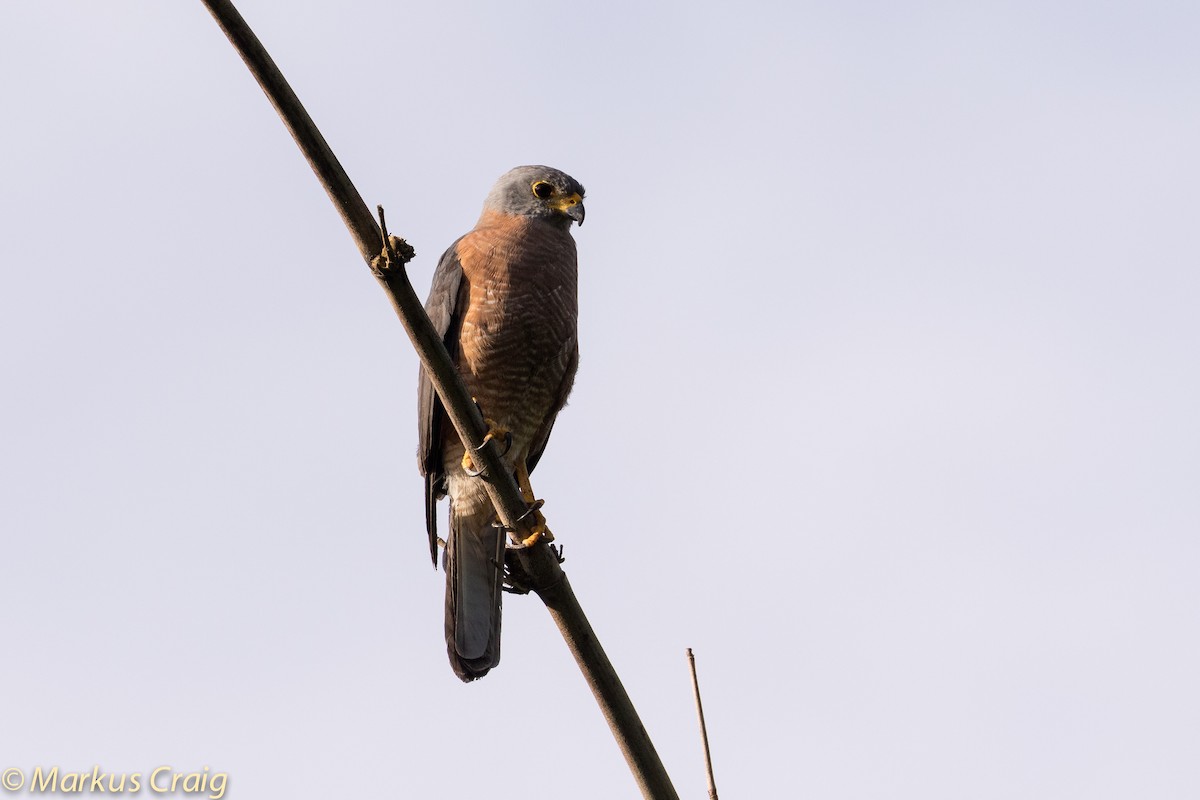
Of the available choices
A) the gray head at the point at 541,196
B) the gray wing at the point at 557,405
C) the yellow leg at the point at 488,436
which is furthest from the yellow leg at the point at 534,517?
the gray head at the point at 541,196

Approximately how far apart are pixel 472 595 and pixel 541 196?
2.39 meters

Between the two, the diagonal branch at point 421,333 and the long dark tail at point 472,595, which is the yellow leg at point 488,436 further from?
the long dark tail at point 472,595

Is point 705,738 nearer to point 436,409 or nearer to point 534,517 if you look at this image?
point 534,517

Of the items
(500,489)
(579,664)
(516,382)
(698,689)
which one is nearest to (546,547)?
(500,489)

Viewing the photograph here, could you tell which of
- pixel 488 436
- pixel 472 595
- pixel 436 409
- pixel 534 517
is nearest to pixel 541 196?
pixel 436 409

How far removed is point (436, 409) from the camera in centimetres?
630

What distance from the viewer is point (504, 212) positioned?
6910mm

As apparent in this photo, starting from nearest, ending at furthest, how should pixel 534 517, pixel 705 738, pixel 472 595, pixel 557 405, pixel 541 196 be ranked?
pixel 705 738 → pixel 534 517 → pixel 472 595 → pixel 557 405 → pixel 541 196

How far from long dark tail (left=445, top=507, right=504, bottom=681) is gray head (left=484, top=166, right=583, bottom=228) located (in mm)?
1759

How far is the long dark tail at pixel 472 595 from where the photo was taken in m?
5.32

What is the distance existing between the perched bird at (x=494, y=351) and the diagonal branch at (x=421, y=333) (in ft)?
7.33

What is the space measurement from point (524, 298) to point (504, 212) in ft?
2.65

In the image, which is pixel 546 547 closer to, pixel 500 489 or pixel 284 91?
pixel 500 489

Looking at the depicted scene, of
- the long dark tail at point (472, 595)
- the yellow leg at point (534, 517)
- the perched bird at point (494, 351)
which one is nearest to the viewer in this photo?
the yellow leg at point (534, 517)
